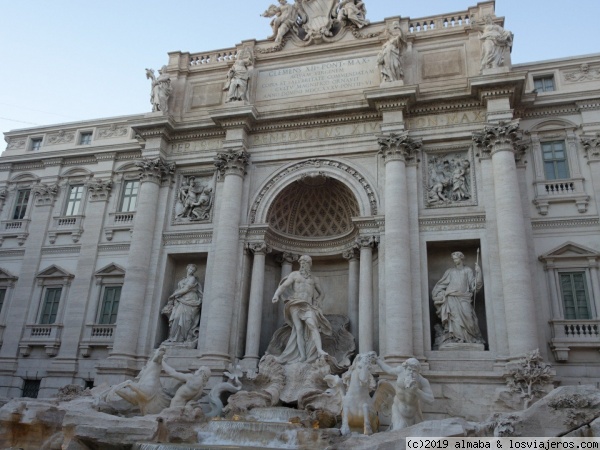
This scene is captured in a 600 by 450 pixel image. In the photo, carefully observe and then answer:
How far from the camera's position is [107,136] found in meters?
24.3

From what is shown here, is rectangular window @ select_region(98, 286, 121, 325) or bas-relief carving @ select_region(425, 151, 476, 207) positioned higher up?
bas-relief carving @ select_region(425, 151, 476, 207)

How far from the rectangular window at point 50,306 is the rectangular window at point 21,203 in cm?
436

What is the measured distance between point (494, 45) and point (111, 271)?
55.1ft

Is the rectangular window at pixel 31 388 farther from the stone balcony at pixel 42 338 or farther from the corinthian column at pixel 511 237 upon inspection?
the corinthian column at pixel 511 237

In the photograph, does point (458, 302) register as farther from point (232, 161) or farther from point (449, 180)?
point (232, 161)

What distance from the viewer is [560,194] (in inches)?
700

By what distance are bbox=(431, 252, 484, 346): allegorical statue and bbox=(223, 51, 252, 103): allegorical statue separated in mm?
10223

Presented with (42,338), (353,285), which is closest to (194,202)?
(353,285)

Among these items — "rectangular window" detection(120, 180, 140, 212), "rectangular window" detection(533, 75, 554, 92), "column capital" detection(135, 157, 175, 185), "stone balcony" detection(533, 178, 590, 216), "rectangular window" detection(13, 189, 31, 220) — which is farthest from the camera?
"rectangular window" detection(13, 189, 31, 220)

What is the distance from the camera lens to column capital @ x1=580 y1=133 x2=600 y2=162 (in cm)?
1788

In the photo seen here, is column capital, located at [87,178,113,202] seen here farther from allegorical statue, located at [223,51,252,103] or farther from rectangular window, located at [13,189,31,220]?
allegorical statue, located at [223,51,252,103]

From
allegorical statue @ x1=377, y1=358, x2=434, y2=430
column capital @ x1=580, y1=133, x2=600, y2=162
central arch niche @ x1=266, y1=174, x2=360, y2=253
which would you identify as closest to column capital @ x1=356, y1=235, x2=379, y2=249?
central arch niche @ x1=266, y1=174, x2=360, y2=253

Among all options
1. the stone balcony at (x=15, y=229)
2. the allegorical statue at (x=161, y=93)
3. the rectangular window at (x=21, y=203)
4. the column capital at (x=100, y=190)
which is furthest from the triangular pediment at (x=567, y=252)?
the rectangular window at (x=21, y=203)

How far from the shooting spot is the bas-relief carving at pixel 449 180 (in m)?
18.0
